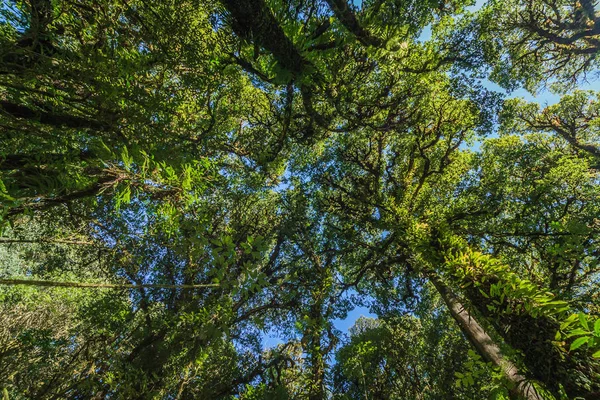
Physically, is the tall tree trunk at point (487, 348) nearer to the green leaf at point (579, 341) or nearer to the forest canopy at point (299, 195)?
the forest canopy at point (299, 195)

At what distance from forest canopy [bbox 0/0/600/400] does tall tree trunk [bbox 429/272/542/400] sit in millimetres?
30

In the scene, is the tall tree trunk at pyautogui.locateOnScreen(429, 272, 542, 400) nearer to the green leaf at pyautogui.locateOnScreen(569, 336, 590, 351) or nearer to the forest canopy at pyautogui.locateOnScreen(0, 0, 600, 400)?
the forest canopy at pyautogui.locateOnScreen(0, 0, 600, 400)

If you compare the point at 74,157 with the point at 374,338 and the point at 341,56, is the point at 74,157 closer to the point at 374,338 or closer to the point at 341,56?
the point at 341,56

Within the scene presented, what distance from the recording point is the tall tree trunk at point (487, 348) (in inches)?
104

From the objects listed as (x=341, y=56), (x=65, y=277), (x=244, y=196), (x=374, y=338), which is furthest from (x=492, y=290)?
(x=65, y=277)

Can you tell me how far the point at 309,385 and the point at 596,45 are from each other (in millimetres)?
10660

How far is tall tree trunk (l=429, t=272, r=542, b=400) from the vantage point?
104 inches

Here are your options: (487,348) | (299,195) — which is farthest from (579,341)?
(299,195)

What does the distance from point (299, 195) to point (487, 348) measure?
18.0 feet

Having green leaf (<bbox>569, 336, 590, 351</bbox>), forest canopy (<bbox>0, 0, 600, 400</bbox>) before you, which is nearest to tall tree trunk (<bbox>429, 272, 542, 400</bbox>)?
forest canopy (<bbox>0, 0, 600, 400</bbox>)

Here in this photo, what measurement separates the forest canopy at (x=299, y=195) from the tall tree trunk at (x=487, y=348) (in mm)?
30

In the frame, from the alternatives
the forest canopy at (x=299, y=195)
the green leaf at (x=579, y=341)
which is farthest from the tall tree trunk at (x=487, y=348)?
the green leaf at (x=579, y=341)

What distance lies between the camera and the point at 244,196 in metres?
6.72

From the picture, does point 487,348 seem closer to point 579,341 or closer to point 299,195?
point 579,341
